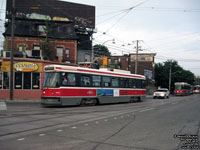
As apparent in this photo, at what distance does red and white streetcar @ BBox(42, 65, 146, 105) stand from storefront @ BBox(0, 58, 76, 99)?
28.8ft

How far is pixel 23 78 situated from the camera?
81.0ft

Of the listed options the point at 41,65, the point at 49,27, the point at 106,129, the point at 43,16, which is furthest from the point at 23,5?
the point at 106,129

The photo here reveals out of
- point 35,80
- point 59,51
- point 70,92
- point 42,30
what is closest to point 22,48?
point 42,30

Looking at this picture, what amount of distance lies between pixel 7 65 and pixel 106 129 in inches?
731

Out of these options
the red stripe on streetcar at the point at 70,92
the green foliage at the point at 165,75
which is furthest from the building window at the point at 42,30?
the green foliage at the point at 165,75

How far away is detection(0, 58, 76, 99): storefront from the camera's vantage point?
2405cm

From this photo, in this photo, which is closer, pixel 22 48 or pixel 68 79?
pixel 68 79

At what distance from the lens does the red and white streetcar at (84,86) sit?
1608 centimetres

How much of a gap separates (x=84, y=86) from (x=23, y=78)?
9.92 m

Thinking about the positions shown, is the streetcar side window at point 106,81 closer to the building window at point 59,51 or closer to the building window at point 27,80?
the building window at point 27,80

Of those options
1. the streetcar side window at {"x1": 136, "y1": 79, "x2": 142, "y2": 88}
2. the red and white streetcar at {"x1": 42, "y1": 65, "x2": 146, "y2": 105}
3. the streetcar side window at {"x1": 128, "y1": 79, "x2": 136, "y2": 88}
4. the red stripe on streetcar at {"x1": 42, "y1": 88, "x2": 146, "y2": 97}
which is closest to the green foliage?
the streetcar side window at {"x1": 136, "y1": 79, "x2": 142, "y2": 88}

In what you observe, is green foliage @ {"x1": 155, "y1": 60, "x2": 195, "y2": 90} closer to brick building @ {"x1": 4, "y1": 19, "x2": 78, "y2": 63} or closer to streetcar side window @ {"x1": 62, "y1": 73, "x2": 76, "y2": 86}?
brick building @ {"x1": 4, "y1": 19, "x2": 78, "y2": 63}

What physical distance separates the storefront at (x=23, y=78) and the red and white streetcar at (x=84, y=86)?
8786 millimetres

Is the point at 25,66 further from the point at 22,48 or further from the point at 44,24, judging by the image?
the point at 44,24
